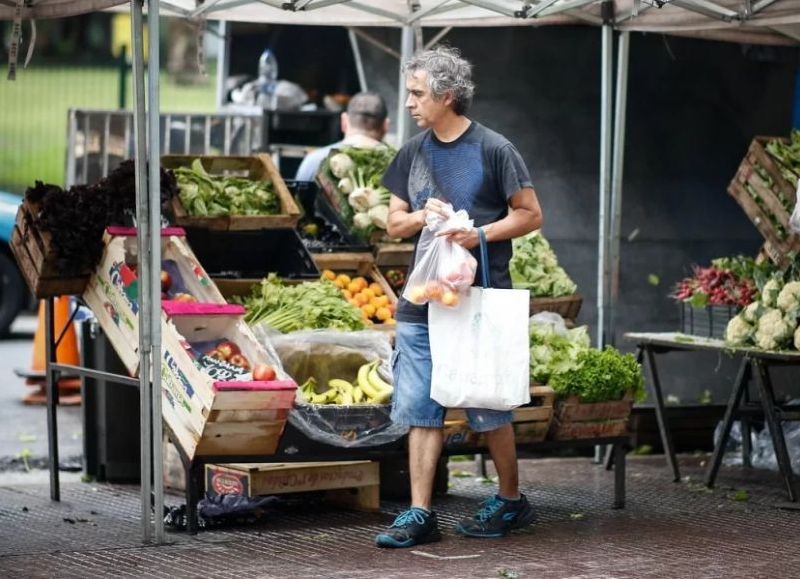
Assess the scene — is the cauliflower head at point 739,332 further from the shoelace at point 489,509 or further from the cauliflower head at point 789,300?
the shoelace at point 489,509

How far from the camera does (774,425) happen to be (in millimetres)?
8312

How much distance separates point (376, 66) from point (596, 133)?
229 cm

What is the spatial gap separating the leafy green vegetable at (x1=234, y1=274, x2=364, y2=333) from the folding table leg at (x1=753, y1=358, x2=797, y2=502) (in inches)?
86.1

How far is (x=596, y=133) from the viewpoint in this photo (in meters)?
11.0

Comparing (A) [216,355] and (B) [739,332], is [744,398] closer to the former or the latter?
(B) [739,332]

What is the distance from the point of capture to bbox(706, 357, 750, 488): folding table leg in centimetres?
866

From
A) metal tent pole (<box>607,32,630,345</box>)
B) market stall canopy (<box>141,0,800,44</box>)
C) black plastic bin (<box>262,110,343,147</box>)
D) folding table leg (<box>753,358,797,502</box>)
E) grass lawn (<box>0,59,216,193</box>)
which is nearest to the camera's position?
market stall canopy (<box>141,0,800,44</box>)

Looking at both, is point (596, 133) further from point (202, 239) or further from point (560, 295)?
point (202, 239)

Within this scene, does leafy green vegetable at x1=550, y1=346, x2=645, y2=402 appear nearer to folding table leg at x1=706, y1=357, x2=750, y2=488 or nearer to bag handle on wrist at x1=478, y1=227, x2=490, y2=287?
folding table leg at x1=706, y1=357, x2=750, y2=488

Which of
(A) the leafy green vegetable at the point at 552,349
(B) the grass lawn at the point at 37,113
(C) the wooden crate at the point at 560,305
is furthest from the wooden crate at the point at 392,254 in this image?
(B) the grass lawn at the point at 37,113

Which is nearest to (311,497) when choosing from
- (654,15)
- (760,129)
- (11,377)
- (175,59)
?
(654,15)

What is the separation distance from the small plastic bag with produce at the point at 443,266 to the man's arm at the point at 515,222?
0.06m

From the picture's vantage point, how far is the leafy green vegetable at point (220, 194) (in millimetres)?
8383

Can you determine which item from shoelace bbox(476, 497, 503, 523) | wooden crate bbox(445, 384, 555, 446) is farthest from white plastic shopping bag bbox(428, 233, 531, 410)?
wooden crate bbox(445, 384, 555, 446)
